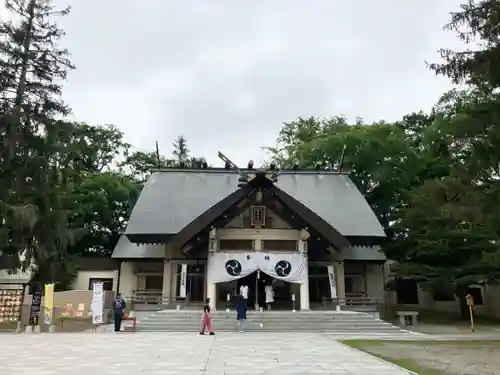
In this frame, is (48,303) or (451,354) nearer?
(451,354)

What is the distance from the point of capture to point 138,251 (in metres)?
24.8

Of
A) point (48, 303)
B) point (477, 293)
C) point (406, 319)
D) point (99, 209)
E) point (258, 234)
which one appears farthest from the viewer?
point (99, 209)

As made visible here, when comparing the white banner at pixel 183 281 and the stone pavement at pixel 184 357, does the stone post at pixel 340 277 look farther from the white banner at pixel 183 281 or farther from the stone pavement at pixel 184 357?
the stone pavement at pixel 184 357

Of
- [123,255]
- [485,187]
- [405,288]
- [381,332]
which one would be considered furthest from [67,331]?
[405,288]

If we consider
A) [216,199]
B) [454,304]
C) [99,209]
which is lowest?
[454,304]

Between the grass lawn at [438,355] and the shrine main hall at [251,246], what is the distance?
8.40 m

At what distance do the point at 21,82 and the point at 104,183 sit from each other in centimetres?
1557

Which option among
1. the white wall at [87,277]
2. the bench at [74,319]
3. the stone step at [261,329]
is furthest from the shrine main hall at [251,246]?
the bench at [74,319]

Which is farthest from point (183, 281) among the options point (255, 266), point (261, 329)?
point (261, 329)

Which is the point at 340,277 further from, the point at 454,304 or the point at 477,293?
the point at 477,293

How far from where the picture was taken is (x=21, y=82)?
1791 centimetres

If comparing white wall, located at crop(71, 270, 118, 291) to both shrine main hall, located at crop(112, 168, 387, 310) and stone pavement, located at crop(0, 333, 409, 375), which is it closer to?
shrine main hall, located at crop(112, 168, 387, 310)

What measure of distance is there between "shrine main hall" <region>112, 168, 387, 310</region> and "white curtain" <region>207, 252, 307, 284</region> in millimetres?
46

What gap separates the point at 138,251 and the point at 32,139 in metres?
9.23
